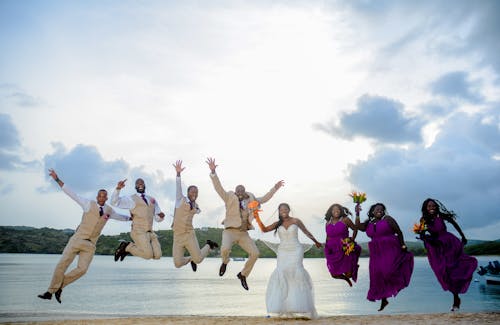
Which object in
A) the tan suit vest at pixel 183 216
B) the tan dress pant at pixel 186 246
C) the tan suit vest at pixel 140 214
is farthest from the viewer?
the tan dress pant at pixel 186 246

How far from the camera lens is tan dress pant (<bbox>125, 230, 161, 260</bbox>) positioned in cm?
1213

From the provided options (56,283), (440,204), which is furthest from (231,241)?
(440,204)

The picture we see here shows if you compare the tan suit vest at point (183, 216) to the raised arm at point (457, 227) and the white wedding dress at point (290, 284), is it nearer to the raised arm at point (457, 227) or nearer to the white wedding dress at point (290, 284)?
the white wedding dress at point (290, 284)

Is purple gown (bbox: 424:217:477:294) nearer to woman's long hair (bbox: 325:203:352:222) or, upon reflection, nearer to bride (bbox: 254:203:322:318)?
woman's long hair (bbox: 325:203:352:222)

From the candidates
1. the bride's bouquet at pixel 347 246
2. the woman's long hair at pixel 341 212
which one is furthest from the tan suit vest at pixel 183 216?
the bride's bouquet at pixel 347 246

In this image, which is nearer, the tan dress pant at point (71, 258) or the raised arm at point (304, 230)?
the raised arm at point (304, 230)

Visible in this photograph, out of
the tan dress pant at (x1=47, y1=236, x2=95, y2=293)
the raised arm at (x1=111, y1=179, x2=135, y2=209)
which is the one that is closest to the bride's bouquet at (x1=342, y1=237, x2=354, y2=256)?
the raised arm at (x1=111, y1=179, x2=135, y2=209)

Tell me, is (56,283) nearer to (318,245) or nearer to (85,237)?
(85,237)

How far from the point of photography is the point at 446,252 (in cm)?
1158

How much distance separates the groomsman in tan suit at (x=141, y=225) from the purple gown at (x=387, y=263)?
515 cm

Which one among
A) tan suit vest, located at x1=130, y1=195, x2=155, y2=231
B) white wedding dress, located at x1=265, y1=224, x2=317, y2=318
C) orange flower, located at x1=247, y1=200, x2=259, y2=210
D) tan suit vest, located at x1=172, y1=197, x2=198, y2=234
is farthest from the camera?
tan suit vest, located at x1=172, y1=197, x2=198, y2=234

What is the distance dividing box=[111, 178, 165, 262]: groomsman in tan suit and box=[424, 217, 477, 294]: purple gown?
21.6ft

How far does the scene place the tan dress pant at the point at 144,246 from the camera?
12133 mm

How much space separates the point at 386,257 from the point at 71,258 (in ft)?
23.7
